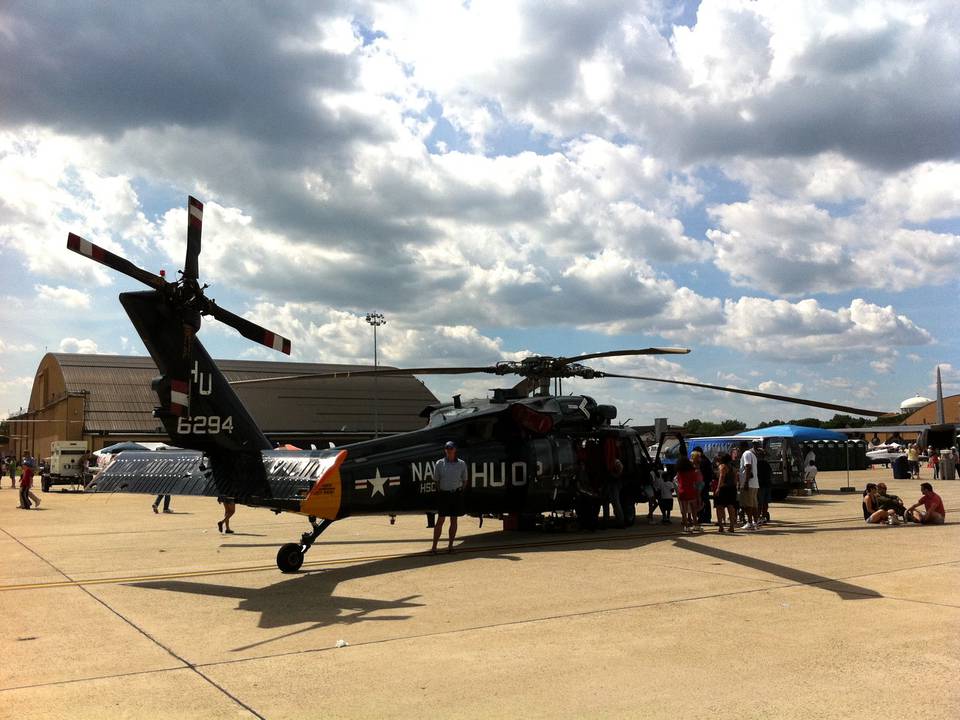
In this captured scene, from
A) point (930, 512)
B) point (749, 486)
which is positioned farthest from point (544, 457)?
point (930, 512)

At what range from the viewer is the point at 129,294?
34.0 ft

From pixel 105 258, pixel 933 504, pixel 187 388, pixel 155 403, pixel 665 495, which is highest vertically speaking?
pixel 155 403

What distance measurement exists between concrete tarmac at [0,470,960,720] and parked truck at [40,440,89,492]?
2651 cm

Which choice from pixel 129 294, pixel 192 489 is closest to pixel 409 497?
pixel 192 489

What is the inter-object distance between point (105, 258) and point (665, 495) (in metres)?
13.2

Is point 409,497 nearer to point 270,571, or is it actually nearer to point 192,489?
point 270,571

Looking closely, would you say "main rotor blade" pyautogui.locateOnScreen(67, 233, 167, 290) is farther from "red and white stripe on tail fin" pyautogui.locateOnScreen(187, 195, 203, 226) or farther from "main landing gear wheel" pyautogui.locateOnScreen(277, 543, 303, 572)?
"main landing gear wheel" pyautogui.locateOnScreen(277, 543, 303, 572)

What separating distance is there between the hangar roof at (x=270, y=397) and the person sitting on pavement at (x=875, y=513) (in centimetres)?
5089

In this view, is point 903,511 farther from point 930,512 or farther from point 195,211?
point 195,211

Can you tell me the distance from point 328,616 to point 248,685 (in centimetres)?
245

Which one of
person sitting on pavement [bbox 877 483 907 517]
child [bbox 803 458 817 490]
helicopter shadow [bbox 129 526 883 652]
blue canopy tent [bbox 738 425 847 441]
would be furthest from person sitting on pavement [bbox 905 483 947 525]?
blue canopy tent [bbox 738 425 847 441]

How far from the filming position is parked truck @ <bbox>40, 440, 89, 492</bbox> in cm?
3734

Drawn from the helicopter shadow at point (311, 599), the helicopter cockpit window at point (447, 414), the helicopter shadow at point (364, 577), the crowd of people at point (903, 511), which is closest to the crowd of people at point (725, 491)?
the helicopter shadow at point (364, 577)

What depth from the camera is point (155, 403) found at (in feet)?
225
